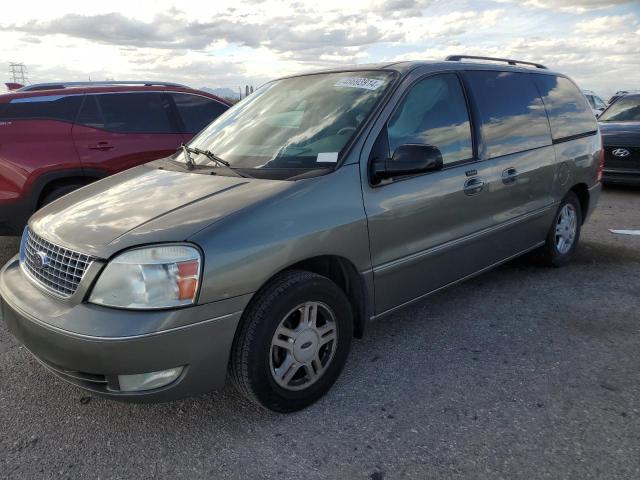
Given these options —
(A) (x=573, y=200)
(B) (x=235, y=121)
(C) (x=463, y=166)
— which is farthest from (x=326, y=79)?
(A) (x=573, y=200)

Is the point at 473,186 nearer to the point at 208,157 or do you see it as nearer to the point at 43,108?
the point at 208,157

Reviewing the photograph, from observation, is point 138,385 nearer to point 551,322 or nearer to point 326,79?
point 326,79

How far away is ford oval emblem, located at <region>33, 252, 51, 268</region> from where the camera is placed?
269 cm

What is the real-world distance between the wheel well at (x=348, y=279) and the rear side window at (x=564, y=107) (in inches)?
103

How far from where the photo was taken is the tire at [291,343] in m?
2.57

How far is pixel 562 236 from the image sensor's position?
5086 mm

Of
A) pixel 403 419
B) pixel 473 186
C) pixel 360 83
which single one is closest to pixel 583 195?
pixel 473 186

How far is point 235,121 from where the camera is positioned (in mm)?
3832

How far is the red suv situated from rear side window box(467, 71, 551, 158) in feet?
11.0

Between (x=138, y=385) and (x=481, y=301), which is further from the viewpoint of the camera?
(x=481, y=301)

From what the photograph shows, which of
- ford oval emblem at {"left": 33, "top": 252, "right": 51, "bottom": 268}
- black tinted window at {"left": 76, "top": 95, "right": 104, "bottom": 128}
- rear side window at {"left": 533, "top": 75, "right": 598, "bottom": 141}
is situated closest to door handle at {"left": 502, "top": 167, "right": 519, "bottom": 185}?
rear side window at {"left": 533, "top": 75, "right": 598, "bottom": 141}

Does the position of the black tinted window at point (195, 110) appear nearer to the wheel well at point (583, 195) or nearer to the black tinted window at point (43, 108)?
the black tinted window at point (43, 108)

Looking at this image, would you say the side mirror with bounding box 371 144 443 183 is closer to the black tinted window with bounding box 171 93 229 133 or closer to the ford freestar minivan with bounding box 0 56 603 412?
the ford freestar minivan with bounding box 0 56 603 412

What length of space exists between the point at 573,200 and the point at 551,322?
1681 millimetres
